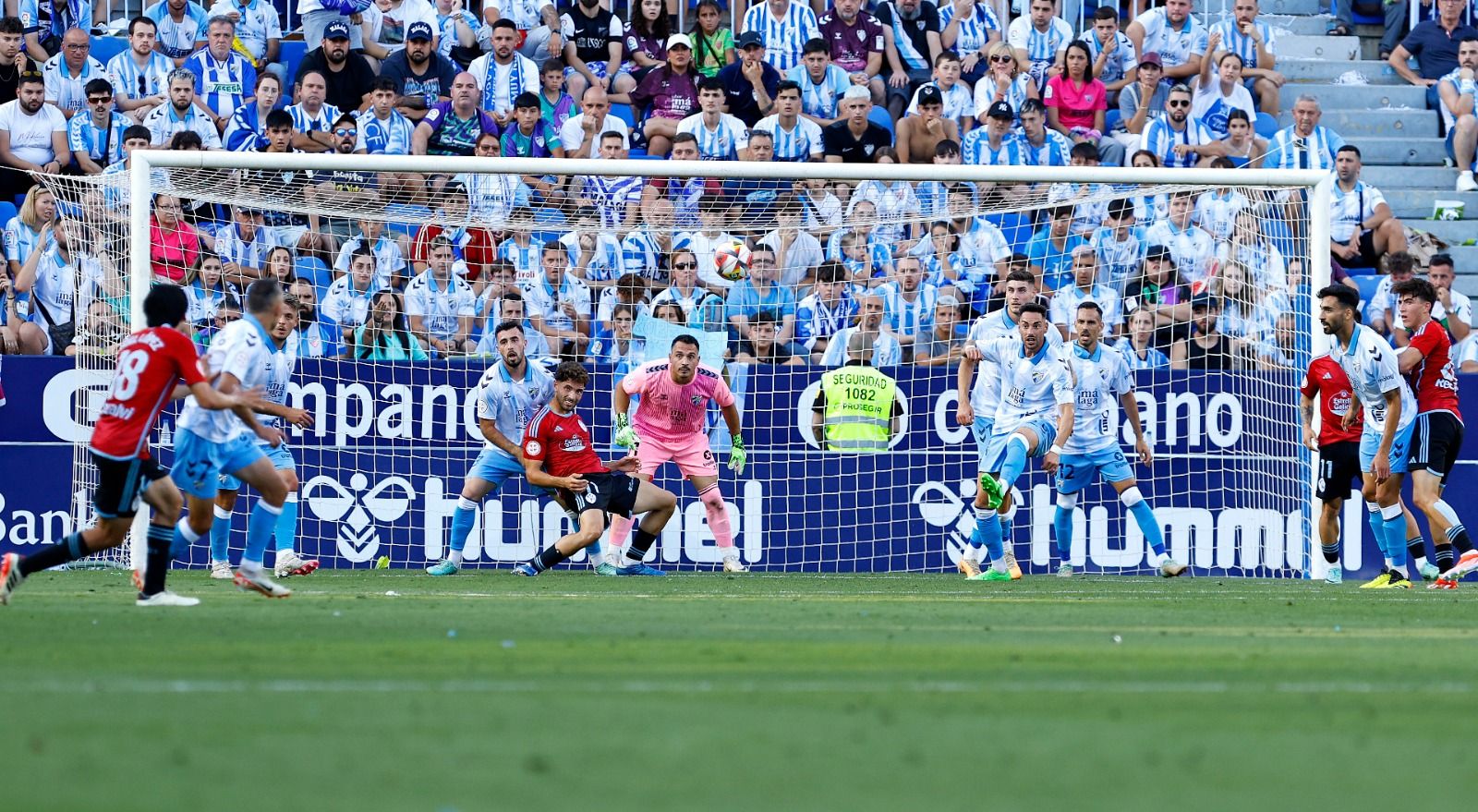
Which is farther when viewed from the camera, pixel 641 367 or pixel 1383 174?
pixel 1383 174

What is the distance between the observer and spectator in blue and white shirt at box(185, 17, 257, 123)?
60.0ft

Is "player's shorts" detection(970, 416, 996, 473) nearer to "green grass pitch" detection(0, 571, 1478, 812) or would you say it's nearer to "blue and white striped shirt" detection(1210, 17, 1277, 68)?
"green grass pitch" detection(0, 571, 1478, 812)

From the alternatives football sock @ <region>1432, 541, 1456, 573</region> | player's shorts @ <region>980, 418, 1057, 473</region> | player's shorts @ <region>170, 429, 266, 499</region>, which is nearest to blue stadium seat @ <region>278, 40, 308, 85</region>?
player's shorts @ <region>980, 418, 1057, 473</region>

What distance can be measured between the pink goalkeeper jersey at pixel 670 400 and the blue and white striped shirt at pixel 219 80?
17.4 feet

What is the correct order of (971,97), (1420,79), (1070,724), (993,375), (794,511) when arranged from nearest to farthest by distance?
1. (1070,724)
2. (993,375)
3. (794,511)
4. (971,97)
5. (1420,79)

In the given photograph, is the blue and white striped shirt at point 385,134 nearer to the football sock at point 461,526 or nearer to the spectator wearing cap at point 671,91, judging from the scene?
the spectator wearing cap at point 671,91

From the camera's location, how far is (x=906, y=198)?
→ 17062 mm

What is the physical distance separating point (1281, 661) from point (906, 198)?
10045 millimetres

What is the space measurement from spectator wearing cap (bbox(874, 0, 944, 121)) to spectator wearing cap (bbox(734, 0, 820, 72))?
761 millimetres

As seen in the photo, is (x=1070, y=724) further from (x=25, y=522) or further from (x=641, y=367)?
(x=25, y=522)

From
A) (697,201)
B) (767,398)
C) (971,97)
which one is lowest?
(767,398)

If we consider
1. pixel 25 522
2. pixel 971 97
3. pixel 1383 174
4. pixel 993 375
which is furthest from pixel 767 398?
pixel 1383 174

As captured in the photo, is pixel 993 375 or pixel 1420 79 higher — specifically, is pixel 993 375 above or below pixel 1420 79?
below

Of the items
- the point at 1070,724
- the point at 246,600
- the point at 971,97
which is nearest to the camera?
the point at 1070,724
